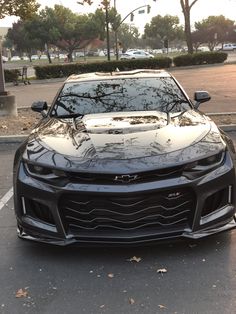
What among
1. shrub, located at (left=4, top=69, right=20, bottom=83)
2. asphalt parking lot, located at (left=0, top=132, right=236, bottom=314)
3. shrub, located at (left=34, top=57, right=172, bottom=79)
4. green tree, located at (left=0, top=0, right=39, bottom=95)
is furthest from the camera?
shrub, located at (left=34, top=57, right=172, bottom=79)

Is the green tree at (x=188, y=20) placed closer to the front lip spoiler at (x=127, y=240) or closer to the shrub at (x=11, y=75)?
the shrub at (x=11, y=75)

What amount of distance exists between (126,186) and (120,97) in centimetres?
204

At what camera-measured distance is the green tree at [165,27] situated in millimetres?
93438

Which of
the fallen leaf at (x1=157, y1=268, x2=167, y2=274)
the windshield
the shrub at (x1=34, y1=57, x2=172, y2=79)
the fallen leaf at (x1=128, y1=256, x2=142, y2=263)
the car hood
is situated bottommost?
the fallen leaf at (x1=157, y1=268, x2=167, y2=274)

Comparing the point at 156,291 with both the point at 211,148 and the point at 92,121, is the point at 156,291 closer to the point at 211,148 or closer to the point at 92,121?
the point at 211,148

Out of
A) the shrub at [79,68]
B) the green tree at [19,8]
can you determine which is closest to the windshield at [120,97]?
the green tree at [19,8]

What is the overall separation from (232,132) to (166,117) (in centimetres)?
467

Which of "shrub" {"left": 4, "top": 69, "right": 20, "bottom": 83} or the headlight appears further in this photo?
"shrub" {"left": 4, "top": 69, "right": 20, "bottom": 83}

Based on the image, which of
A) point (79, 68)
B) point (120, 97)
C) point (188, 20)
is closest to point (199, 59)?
point (188, 20)

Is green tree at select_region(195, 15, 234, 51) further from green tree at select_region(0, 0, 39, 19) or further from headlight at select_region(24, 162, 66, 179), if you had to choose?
headlight at select_region(24, 162, 66, 179)

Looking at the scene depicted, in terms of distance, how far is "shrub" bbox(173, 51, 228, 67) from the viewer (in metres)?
32.9

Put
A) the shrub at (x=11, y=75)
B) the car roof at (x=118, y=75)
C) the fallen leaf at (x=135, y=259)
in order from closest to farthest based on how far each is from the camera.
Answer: the fallen leaf at (x=135, y=259) → the car roof at (x=118, y=75) → the shrub at (x=11, y=75)

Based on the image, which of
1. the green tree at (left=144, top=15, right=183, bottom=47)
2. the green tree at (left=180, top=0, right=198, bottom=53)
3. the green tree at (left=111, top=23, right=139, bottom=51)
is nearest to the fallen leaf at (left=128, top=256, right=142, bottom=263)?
the green tree at (left=180, top=0, right=198, bottom=53)

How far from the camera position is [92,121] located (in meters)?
4.94
